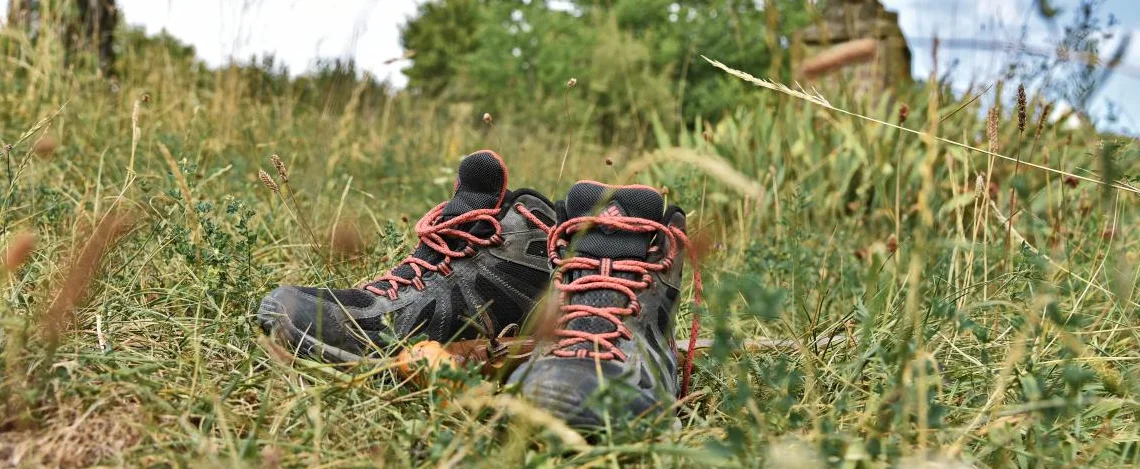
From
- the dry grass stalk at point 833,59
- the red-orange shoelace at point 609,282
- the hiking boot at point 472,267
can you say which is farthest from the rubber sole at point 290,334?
the dry grass stalk at point 833,59

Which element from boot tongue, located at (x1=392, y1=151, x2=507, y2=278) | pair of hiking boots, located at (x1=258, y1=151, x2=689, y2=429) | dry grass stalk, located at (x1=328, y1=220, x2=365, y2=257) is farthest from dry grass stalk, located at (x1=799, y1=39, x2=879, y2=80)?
dry grass stalk, located at (x1=328, y1=220, x2=365, y2=257)

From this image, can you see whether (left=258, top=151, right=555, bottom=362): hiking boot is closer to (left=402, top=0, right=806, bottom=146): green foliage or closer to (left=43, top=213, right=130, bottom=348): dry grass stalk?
(left=43, top=213, right=130, bottom=348): dry grass stalk

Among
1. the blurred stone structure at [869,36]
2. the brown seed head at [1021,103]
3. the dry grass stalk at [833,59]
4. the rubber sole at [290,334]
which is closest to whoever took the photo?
the dry grass stalk at [833,59]

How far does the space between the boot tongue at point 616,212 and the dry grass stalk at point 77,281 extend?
863 mm

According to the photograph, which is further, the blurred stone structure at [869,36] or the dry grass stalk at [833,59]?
the blurred stone structure at [869,36]

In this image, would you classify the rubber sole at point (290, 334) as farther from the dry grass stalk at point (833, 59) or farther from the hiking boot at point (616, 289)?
the dry grass stalk at point (833, 59)

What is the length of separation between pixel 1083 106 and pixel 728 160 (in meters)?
2.22

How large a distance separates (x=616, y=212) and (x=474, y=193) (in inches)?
16.3

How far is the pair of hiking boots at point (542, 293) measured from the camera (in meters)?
1.49

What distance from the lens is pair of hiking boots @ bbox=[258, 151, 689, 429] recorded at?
1.49 meters

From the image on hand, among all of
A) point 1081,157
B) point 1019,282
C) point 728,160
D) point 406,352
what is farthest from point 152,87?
point 1081,157

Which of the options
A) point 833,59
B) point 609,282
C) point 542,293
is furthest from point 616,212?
point 833,59

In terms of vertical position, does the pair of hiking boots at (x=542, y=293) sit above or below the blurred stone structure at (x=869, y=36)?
below

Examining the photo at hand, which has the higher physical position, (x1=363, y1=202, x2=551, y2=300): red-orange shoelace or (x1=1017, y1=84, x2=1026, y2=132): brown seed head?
(x1=1017, y1=84, x2=1026, y2=132): brown seed head
